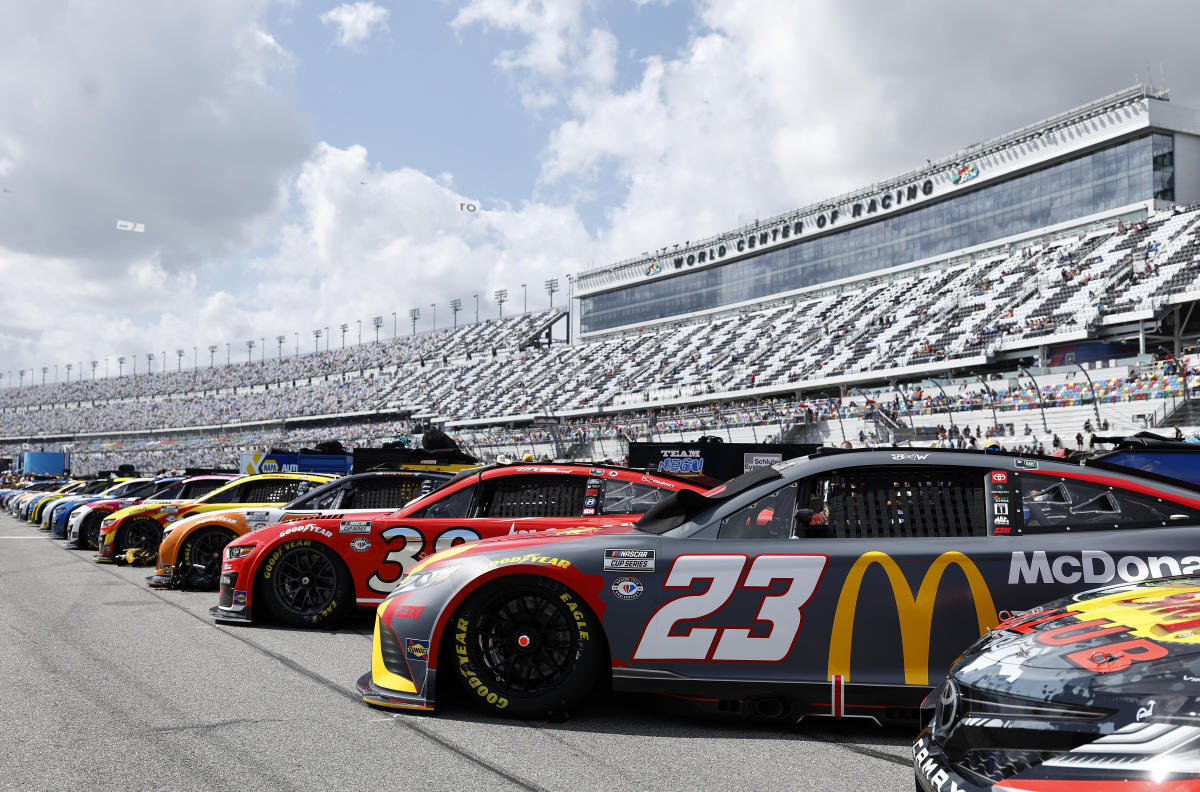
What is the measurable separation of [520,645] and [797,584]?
1365mm

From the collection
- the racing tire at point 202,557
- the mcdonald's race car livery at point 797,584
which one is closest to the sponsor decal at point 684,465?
the racing tire at point 202,557

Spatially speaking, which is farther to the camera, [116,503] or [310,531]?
[116,503]

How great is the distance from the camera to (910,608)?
411 cm

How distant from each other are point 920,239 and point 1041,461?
56.3m

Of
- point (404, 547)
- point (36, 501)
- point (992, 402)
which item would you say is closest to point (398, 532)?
point (404, 547)

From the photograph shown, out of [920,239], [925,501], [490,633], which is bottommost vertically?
[490,633]

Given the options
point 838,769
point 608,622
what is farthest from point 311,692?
point 838,769

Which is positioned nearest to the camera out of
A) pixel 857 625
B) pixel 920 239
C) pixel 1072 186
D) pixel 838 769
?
pixel 838 769

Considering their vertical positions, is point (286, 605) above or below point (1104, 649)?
below

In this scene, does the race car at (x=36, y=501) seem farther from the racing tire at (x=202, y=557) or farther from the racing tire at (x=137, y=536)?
the racing tire at (x=202, y=557)

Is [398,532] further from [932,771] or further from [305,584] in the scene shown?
[932,771]

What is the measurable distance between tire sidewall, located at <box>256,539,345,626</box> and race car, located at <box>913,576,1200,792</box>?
5380 millimetres

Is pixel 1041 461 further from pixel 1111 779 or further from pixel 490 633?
pixel 490 633

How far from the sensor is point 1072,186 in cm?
4819
